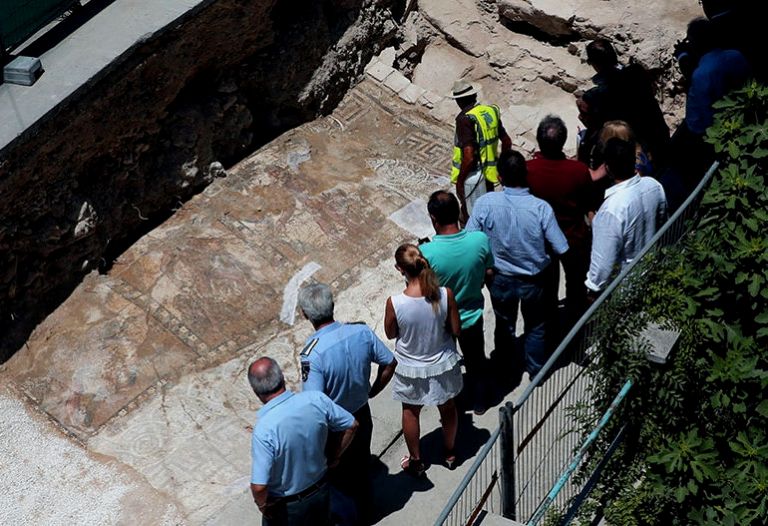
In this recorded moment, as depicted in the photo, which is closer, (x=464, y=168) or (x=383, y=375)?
(x=383, y=375)

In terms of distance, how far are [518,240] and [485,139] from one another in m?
1.33

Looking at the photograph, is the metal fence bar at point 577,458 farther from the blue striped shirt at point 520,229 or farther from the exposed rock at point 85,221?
the exposed rock at point 85,221

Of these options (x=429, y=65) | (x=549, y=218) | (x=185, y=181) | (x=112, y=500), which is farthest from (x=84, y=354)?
→ (x=429, y=65)

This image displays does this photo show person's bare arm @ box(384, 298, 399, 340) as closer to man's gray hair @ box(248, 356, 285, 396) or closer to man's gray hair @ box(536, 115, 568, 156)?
man's gray hair @ box(248, 356, 285, 396)

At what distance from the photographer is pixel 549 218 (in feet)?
22.0

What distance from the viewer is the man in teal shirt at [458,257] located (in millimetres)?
6520

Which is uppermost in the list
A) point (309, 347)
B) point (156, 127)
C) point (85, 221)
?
point (309, 347)

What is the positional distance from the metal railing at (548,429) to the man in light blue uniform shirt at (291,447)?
2.24 feet

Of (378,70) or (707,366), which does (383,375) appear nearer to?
(707,366)

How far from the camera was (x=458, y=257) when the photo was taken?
6.52m

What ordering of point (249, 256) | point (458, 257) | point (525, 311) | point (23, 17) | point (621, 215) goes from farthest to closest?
point (249, 256), point (23, 17), point (525, 311), point (621, 215), point (458, 257)

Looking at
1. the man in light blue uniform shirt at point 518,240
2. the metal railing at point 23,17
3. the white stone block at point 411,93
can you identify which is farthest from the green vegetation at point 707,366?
the metal railing at point 23,17

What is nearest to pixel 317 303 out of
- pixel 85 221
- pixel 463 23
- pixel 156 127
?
pixel 85 221

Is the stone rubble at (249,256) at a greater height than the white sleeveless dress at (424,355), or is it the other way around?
the white sleeveless dress at (424,355)
